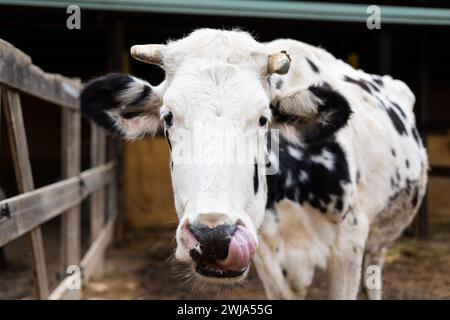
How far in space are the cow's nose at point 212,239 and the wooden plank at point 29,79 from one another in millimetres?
1222

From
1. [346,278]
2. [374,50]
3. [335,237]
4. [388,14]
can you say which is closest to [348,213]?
[335,237]

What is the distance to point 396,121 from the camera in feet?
14.9

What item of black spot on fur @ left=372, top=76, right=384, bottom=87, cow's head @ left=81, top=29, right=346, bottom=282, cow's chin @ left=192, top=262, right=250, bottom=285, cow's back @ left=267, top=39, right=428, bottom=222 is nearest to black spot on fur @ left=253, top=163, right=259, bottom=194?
cow's head @ left=81, top=29, right=346, bottom=282

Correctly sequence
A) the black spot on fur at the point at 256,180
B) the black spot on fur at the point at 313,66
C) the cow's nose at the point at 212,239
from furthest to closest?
1. the black spot on fur at the point at 313,66
2. the black spot on fur at the point at 256,180
3. the cow's nose at the point at 212,239

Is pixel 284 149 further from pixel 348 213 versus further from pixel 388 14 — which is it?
pixel 388 14

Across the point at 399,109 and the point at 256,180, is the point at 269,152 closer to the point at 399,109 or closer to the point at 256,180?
the point at 256,180

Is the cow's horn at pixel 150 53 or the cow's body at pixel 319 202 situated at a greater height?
the cow's horn at pixel 150 53

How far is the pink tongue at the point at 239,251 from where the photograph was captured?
2.03 m

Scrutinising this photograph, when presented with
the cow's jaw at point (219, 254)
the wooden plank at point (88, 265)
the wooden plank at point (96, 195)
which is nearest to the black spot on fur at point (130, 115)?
the cow's jaw at point (219, 254)

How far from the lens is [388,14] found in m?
6.01

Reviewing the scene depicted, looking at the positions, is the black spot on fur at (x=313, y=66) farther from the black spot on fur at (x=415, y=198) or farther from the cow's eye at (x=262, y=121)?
the black spot on fur at (x=415, y=198)

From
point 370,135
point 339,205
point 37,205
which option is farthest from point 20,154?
point 370,135

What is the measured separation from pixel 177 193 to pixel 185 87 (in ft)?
1.48

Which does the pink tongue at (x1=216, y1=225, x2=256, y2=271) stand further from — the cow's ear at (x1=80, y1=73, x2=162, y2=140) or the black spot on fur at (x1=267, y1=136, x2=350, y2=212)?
the black spot on fur at (x1=267, y1=136, x2=350, y2=212)
